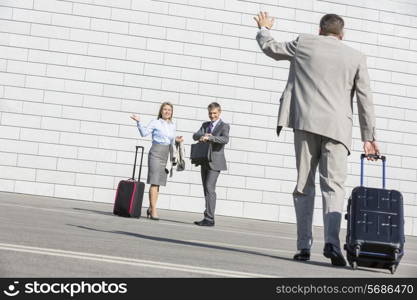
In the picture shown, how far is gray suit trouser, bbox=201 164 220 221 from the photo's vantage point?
44.3ft

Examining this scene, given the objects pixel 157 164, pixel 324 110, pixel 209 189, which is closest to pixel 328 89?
pixel 324 110

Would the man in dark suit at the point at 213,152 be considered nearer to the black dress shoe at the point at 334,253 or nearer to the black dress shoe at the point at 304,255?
the black dress shoe at the point at 304,255

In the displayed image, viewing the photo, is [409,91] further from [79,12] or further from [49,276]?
[49,276]

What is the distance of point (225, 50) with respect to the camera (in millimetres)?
17078

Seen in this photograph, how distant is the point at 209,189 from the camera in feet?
45.0

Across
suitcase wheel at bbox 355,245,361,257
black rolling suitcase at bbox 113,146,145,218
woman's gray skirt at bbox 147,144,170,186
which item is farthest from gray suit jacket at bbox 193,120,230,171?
suitcase wheel at bbox 355,245,361,257

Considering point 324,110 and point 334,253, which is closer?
point 334,253

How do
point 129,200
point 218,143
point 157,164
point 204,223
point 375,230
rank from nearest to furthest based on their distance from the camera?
point 375,230 < point 204,223 < point 129,200 < point 218,143 < point 157,164

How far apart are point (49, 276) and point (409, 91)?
13.2m

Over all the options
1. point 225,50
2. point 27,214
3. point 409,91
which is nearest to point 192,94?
point 225,50

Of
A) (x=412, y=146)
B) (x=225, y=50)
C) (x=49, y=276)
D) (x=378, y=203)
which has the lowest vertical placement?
(x=49, y=276)

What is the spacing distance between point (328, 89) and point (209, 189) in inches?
222

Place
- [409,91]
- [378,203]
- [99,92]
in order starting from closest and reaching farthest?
[378,203]
[99,92]
[409,91]

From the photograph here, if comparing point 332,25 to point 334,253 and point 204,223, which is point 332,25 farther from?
point 204,223
